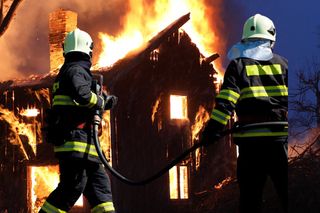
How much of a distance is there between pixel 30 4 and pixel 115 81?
16313mm

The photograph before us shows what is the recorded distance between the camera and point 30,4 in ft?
101

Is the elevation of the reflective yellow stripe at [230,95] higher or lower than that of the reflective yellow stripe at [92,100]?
lower

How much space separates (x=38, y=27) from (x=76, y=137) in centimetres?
2415

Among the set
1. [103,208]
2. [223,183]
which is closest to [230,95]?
[103,208]

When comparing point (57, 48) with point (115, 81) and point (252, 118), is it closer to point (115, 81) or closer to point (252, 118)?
point (115, 81)

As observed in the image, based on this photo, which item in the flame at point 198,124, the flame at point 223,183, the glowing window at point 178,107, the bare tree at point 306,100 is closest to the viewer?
the flame at point 223,183

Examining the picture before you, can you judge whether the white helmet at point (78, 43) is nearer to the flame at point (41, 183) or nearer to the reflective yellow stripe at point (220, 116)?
the reflective yellow stripe at point (220, 116)

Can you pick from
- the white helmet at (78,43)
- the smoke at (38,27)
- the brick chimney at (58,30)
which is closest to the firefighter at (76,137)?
the white helmet at (78,43)

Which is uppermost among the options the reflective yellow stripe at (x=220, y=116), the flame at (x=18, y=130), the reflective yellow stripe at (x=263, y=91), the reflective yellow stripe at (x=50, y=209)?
the flame at (x=18, y=130)

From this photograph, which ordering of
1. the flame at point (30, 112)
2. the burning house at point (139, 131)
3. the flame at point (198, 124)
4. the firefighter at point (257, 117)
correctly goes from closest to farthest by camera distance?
the firefighter at point (257, 117), the burning house at point (139, 131), the flame at point (30, 112), the flame at point (198, 124)

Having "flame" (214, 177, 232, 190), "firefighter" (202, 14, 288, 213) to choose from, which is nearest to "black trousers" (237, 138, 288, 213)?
"firefighter" (202, 14, 288, 213)

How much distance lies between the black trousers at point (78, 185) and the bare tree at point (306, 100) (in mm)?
15325

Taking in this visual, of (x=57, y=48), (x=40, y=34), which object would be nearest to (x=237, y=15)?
(x=40, y=34)

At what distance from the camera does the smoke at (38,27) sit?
30094mm
